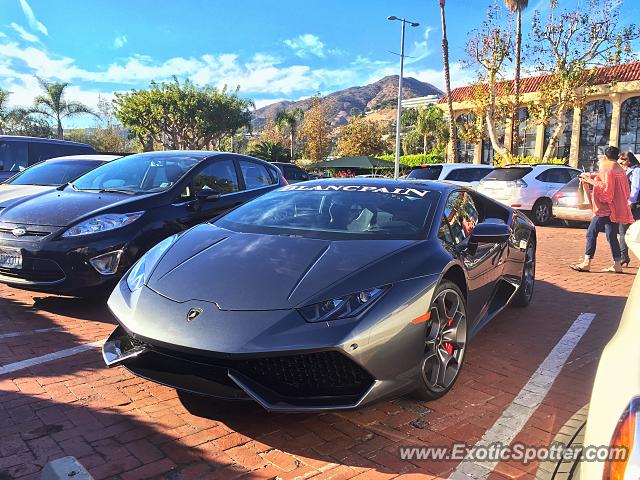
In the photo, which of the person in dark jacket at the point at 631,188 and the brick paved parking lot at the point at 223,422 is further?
the person in dark jacket at the point at 631,188

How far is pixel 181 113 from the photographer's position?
4041 centimetres

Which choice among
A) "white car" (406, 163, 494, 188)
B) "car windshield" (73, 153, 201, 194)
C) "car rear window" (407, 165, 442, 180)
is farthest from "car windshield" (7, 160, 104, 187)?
"car rear window" (407, 165, 442, 180)

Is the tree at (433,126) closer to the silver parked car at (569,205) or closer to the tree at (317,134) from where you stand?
the tree at (317,134)

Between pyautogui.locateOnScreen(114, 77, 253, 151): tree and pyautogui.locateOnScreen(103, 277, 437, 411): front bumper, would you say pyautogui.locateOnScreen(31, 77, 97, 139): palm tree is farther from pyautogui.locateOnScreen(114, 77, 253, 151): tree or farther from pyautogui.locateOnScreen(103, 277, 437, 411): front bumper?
pyautogui.locateOnScreen(103, 277, 437, 411): front bumper

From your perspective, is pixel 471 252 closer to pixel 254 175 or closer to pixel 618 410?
pixel 618 410

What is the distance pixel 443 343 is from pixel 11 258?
365cm

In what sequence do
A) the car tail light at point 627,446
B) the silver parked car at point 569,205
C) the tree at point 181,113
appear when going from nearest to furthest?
the car tail light at point 627,446
the silver parked car at point 569,205
the tree at point 181,113

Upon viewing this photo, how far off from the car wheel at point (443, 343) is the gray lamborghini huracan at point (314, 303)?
0.04 ft

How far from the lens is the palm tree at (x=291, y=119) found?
202ft

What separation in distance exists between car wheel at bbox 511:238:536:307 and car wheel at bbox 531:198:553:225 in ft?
27.5

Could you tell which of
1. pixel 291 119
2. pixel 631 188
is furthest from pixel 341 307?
pixel 291 119

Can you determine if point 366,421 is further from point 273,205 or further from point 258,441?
point 273,205

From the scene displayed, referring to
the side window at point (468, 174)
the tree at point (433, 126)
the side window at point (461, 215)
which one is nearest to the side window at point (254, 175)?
the side window at point (461, 215)

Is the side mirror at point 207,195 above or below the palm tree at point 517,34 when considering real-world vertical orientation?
below
